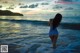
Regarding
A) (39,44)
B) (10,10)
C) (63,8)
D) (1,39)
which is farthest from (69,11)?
(1,39)

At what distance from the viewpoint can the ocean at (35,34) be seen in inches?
149

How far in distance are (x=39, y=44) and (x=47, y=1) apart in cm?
85

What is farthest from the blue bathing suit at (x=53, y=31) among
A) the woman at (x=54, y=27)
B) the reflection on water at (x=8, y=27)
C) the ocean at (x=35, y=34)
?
the reflection on water at (x=8, y=27)

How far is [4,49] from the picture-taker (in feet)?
12.3

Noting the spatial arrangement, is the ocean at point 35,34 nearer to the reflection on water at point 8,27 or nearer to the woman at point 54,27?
the reflection on water at point 8,27

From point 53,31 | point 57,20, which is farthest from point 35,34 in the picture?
point 57,20

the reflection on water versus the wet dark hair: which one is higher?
the wet dark hair

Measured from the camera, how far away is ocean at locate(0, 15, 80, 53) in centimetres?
379

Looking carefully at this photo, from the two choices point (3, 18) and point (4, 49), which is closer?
point (4, 49)

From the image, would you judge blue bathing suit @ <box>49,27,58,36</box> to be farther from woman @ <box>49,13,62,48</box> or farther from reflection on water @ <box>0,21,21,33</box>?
reflection on water @ <box>0,21,21,33</box>

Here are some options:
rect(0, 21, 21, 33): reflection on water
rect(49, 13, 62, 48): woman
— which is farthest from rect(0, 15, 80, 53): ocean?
rect(49, 13, 62, 48): woman

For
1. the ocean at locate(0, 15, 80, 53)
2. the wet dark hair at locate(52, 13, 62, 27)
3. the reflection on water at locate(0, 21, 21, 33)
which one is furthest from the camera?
the reflection on water at locate(0, 21, 21, 33)

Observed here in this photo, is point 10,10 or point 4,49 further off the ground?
point 10,10

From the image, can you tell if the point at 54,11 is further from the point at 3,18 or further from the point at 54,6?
the point at 3,18
